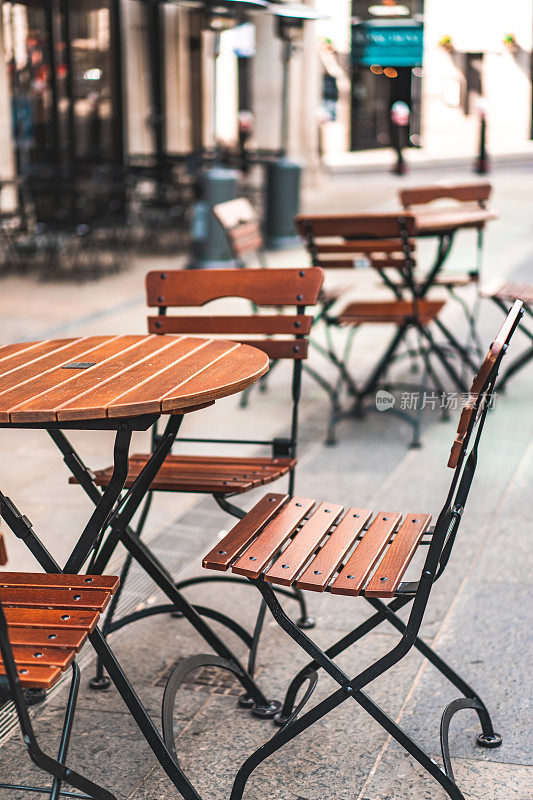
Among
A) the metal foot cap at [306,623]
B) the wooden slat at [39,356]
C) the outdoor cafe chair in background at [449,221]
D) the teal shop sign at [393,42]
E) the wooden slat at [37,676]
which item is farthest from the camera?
the teal shop sign at [393,42]

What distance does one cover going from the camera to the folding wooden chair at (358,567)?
2281 millimetres

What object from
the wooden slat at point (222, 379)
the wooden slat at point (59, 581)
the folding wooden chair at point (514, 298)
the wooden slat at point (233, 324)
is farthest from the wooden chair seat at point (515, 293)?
the wooden slat at point (59, 581)

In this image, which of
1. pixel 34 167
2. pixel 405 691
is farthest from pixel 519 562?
pixel 34 167

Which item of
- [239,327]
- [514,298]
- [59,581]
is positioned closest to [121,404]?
[59,581]

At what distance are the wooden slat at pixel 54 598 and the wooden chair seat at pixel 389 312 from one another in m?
3.18

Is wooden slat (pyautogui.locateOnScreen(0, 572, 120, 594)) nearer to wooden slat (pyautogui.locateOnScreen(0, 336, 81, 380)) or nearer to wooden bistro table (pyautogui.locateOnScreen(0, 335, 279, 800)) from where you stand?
wooden bistro table (pyautogui.locateOnScreen(0, 335, 279, 800))

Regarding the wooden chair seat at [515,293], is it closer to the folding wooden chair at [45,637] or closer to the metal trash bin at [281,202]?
the folding wooden chair at [45,637]

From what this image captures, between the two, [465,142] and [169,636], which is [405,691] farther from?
[465,142]

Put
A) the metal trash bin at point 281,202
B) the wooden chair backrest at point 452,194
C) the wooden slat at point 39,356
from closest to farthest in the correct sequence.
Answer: the wooden slat at point 39,356, the wooden chair backrest at point 452,194, the metal trash bin at point 281,202

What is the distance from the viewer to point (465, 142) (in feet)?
101

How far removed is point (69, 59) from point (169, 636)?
38.8 feet

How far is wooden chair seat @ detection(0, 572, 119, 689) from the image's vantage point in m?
2.00

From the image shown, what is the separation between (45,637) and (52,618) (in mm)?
80

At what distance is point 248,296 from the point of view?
3.37 metres
